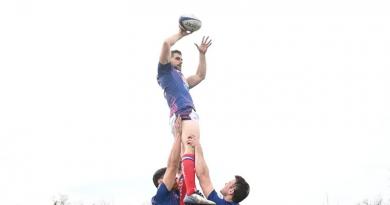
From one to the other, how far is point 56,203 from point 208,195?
1952 inches

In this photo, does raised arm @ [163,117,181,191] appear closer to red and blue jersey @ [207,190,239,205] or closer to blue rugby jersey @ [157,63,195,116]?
blue rugby jersey @ [157,63,195,116]

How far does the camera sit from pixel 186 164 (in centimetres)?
780

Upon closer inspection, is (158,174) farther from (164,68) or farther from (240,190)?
(164,68)

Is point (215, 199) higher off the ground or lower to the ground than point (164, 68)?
lower

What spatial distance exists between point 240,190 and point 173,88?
1.74 metres

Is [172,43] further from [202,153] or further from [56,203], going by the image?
[56,203]

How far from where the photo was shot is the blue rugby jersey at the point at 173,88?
8.31 meters

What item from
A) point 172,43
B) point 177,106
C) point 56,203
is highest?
point 172,43

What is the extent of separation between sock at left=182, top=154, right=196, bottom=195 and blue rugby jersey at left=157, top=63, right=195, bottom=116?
2.51 feet

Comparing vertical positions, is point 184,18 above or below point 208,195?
above

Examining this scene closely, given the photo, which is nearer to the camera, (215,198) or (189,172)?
(189,172)

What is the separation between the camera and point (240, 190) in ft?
27.2

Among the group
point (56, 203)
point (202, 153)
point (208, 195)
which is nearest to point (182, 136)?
point (202, 153)

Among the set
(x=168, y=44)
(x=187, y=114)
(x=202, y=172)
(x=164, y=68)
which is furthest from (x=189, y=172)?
(x=168, y=44)
